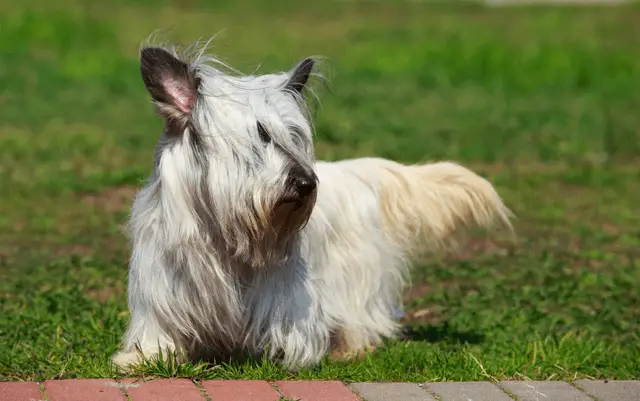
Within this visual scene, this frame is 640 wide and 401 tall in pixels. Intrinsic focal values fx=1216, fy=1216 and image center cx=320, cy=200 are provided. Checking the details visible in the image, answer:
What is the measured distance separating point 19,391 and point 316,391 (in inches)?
50.5

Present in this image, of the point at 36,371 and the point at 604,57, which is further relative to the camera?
the point at 604,57

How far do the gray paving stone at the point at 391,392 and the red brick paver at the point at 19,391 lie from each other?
139 centimetres

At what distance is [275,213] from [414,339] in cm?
176

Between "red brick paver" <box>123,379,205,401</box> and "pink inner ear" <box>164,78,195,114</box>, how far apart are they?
1244 mm

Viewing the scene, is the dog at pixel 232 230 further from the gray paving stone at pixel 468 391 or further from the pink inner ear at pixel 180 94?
the gray paving stone at pixel 468 391

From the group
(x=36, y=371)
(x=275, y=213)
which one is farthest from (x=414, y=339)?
(x=36, y=371)

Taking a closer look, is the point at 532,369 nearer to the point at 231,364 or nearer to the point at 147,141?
the point at 231,364

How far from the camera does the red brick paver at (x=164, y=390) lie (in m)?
5.20

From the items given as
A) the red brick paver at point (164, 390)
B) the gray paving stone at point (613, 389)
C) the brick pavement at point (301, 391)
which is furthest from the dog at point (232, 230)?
the gray paving stone at point (613, 389)

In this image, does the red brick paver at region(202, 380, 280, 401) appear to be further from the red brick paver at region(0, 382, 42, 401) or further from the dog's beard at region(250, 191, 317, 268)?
the red brick paver at region(0, 382, 42, 401)

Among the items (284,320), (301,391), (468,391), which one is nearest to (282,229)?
(284,320)

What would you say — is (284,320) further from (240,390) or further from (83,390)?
(83,390)

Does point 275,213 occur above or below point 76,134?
above

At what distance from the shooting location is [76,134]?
1344cm
